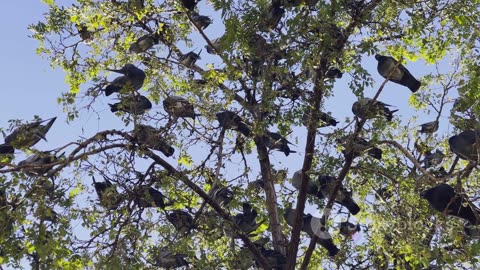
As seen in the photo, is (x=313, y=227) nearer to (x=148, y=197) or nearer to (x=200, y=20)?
(x=148, y=197)

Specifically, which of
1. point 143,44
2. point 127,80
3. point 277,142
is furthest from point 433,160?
point 143,44

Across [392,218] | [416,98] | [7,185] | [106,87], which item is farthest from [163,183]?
[416,98]

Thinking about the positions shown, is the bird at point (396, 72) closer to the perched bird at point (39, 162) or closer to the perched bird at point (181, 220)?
the perched bird at point (181, 220)

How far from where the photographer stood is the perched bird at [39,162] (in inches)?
243

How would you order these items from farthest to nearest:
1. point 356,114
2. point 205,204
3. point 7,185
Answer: point 205,204
point 356,114
point 7,185

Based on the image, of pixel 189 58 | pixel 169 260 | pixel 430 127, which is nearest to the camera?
pixel 169 260

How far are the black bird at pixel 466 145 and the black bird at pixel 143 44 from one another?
151 inches

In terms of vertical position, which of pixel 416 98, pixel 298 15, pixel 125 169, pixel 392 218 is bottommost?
pixel 392 218

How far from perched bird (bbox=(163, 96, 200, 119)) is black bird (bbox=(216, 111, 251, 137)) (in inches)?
12.6

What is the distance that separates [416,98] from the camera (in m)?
7.84

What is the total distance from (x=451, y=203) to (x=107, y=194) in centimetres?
293

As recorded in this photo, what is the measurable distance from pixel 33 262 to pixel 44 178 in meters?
0.70

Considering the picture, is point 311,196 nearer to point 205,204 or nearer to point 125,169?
point 205,204

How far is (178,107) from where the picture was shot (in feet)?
23.3
